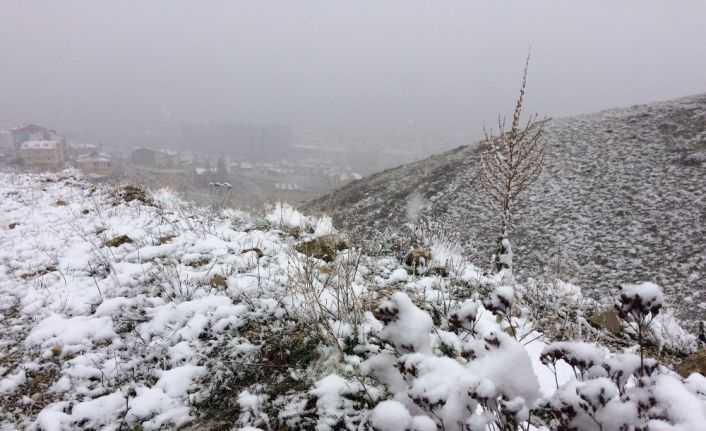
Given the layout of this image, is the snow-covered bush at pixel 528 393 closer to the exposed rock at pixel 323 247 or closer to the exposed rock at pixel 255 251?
the exposed rock at pixel 323 247

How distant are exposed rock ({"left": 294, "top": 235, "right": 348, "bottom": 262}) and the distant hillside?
119cm

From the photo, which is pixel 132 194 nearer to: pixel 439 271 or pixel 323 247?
pixel 323 247

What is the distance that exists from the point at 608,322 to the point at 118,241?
588 cm

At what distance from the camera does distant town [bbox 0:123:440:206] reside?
29.4m

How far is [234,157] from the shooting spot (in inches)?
2409

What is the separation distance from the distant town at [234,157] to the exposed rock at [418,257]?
17.7 meters

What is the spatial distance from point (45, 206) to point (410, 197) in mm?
9611

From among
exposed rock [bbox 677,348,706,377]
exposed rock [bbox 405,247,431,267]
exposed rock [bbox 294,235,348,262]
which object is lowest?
exposed rock [bbox 677,348,706,377]

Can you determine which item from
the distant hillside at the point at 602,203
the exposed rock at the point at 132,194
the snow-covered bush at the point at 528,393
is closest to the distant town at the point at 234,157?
the distant hillside at the point at 602,203

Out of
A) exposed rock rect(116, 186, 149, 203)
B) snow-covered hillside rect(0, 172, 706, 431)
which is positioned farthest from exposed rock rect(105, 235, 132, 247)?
exposed rock rect(116, 186, 149, 203)

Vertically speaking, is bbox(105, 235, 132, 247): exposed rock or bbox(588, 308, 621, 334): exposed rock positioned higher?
bbox(105, 235, 132, 247): exposed rock

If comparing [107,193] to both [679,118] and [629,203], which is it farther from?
[679,118]

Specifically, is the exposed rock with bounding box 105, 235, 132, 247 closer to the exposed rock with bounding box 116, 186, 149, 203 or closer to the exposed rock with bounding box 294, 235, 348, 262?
the exposed rock with bounding box 294, 235, 348, 262

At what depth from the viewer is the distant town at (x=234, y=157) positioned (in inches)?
1158
